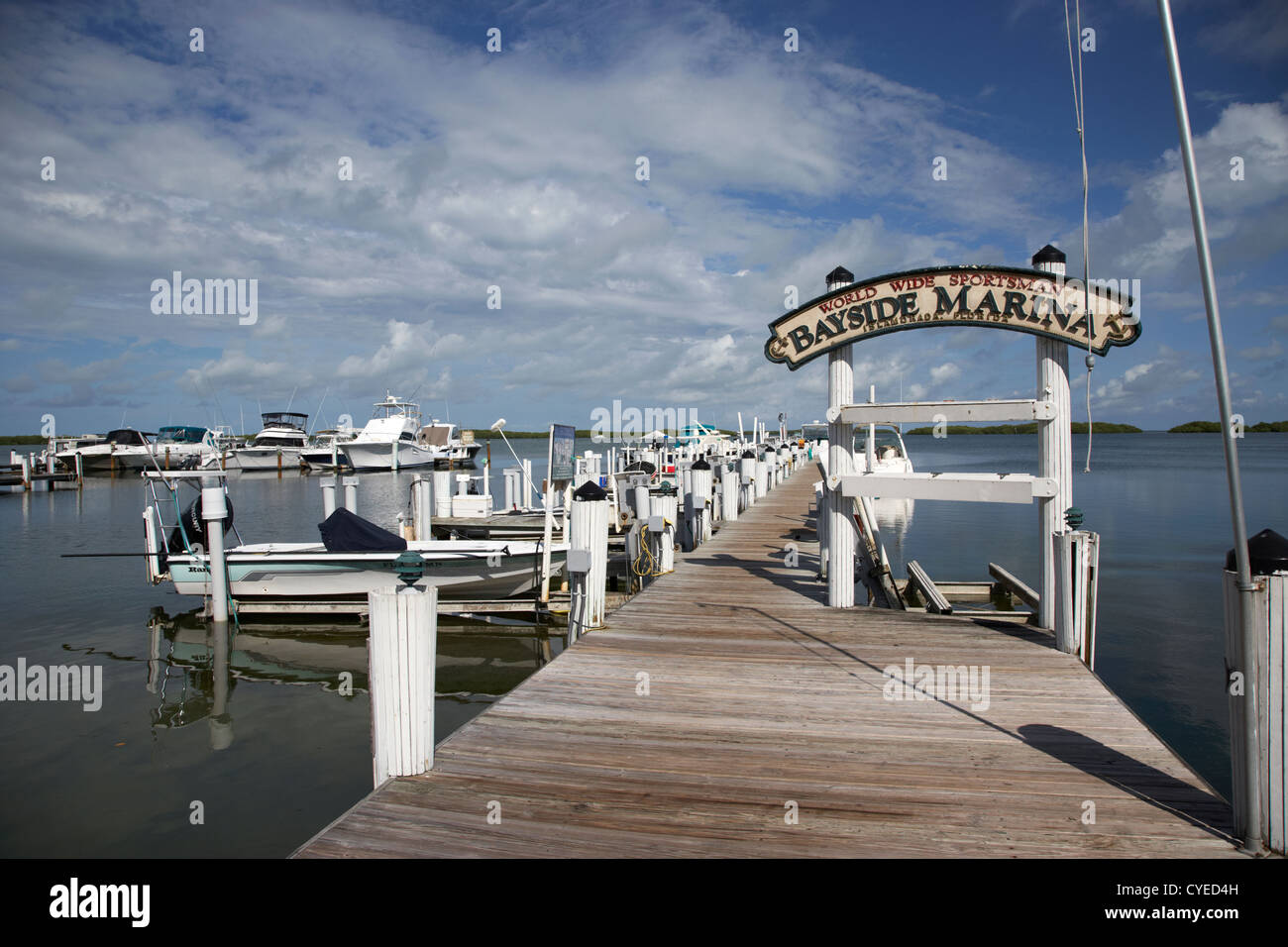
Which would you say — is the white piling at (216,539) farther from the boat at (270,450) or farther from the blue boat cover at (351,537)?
the boat at (270,450)

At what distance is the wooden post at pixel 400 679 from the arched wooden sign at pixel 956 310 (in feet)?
18.8

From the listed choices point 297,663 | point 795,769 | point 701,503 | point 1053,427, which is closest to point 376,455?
point 701,503

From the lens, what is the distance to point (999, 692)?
5930mm

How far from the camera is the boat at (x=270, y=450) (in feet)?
238

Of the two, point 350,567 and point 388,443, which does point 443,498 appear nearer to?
point 350,567

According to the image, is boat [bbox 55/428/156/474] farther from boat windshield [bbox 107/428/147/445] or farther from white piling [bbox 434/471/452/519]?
white piling [bbox 434/471/452/519]

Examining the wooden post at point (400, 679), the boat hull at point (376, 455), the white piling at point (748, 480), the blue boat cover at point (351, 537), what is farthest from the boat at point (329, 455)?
the wooden post at point (400, 679)

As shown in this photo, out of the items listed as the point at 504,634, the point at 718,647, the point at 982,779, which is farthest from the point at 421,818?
the point at 504,634

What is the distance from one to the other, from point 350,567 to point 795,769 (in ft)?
39.6

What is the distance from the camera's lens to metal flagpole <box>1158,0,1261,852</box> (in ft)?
11.3

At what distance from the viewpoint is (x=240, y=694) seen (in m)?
11.6

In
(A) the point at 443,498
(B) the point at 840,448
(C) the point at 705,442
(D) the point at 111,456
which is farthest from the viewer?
(D) the point at 111,456

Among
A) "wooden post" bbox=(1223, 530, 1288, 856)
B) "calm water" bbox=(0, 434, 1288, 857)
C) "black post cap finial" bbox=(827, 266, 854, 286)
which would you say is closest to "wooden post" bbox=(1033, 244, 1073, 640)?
"black post cap finial" bbox=(827, 266, 854, 286)
